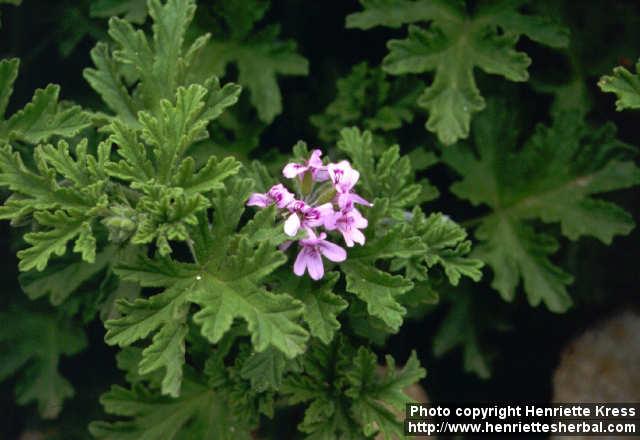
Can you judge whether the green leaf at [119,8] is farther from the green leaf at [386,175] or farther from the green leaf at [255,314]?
the green leaf at [255,314]

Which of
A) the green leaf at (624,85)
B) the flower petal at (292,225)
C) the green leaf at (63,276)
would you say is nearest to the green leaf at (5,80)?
the green leaf at (63,276)

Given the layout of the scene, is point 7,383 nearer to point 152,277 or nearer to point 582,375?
point 152,277

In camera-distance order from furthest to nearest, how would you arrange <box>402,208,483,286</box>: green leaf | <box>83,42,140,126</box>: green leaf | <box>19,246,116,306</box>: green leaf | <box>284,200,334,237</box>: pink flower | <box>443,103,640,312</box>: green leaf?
1. <box>443,103,640,312</box>: green leaf
2. <box>19,246,116,306</box>: green leaf
3. <box>83,42,140,126</box>: green leaf
4. <box>402,208,483,286</box>: green leaf
5. <box>284,200,334,237</box>: pink flower

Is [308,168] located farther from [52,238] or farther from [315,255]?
[52,238]

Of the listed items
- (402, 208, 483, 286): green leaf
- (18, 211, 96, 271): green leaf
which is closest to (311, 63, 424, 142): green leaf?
(402, 208, 483, 286): green leaf

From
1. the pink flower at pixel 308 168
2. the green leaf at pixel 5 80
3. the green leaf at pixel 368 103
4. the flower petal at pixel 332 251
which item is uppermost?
the green leaf at pixel 368 103

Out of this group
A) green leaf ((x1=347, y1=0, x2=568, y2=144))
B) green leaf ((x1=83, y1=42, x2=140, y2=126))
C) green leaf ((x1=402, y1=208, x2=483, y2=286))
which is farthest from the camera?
green leaf ((x1=347, y1=0, x2=568, y2=144))

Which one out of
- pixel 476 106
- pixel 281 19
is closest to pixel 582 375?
pixel 476 106

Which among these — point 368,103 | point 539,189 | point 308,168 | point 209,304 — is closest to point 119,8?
point 368,103

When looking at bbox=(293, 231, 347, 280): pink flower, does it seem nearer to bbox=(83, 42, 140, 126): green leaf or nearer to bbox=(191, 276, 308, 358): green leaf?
bbox=(191, 276, 308, 358): green leaf
